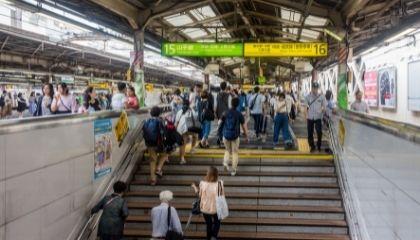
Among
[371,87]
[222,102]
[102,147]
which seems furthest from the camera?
[371,87]

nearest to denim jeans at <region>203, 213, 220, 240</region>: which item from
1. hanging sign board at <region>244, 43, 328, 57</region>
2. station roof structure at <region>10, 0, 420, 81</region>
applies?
station roof structure at <region>10, 0, 420, 81</region>

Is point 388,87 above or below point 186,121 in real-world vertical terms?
above

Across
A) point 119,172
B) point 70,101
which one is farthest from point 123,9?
point 119,172

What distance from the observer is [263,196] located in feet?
27.3

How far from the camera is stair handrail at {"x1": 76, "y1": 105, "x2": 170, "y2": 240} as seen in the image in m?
6.80

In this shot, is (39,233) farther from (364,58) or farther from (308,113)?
(364,58)

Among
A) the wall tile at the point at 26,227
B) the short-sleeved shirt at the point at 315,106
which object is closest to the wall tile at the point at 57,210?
the wall tile at the point at 26,227

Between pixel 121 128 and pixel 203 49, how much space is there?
653 centimetres

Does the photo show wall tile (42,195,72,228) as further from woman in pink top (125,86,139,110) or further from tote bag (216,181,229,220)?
woman in pink top (125,86,139,110)

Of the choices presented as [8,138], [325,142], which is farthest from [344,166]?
[8,138]

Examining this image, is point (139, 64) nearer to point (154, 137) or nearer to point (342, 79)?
point (154, 137)

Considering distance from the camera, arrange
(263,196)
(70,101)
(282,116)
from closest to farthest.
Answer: (263,196), (70,101), (282,116)

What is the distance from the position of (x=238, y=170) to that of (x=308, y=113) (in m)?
1.98

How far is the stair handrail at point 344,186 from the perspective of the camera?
6941 millimetres
